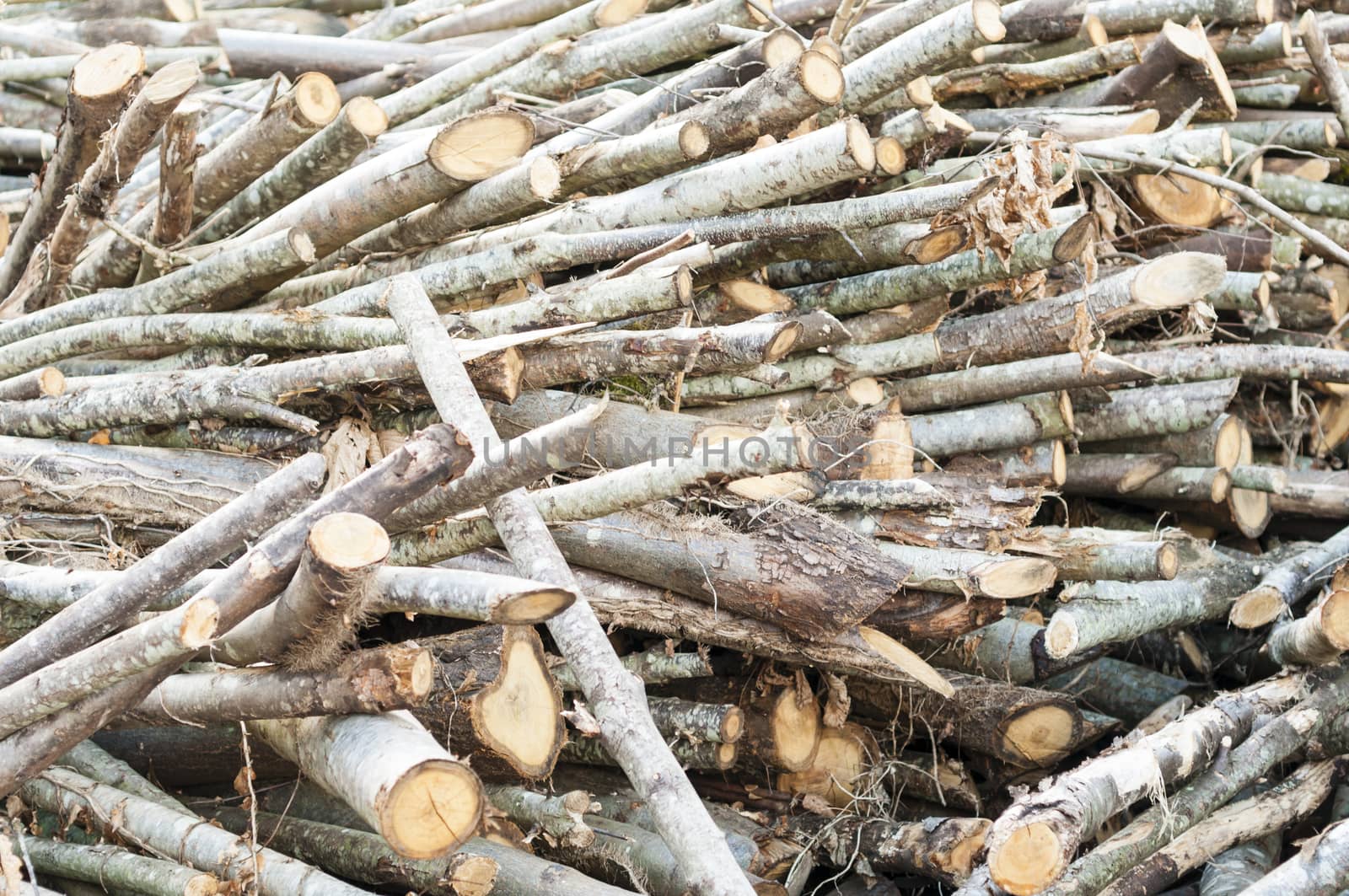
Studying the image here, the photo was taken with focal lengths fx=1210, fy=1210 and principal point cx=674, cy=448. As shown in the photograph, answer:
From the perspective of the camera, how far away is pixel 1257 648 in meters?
4.73

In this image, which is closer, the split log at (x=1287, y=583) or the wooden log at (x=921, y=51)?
the wooden log at (x=921, y=51)

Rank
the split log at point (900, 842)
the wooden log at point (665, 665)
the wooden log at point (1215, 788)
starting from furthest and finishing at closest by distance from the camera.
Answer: the wooden log at point (665, 665) → the split log at point (900, 842) → the wooden log at point (1215, 788)

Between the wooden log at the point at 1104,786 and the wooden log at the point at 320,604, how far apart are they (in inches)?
69.2

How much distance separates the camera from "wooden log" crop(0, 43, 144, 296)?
4.16m

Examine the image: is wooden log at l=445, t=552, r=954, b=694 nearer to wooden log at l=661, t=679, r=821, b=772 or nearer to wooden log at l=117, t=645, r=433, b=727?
wooden log at l=661, t=679, r=821, b=772

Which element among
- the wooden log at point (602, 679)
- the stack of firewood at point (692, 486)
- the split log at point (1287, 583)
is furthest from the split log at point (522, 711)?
the split log at point (1287, 583)

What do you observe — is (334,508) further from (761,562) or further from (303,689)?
(761,562)

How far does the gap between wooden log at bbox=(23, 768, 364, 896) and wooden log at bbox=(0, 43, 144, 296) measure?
2.24 metres

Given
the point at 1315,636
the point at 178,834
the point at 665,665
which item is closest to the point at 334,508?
the point at 178,834

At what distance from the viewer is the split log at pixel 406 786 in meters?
2.61

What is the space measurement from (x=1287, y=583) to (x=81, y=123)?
15.5 ft

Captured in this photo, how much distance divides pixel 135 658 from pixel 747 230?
2.43 meters

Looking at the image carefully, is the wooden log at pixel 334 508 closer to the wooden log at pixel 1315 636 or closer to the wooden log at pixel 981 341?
the wooden log at pixel 981 341

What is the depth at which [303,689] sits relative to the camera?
2.92 meters
